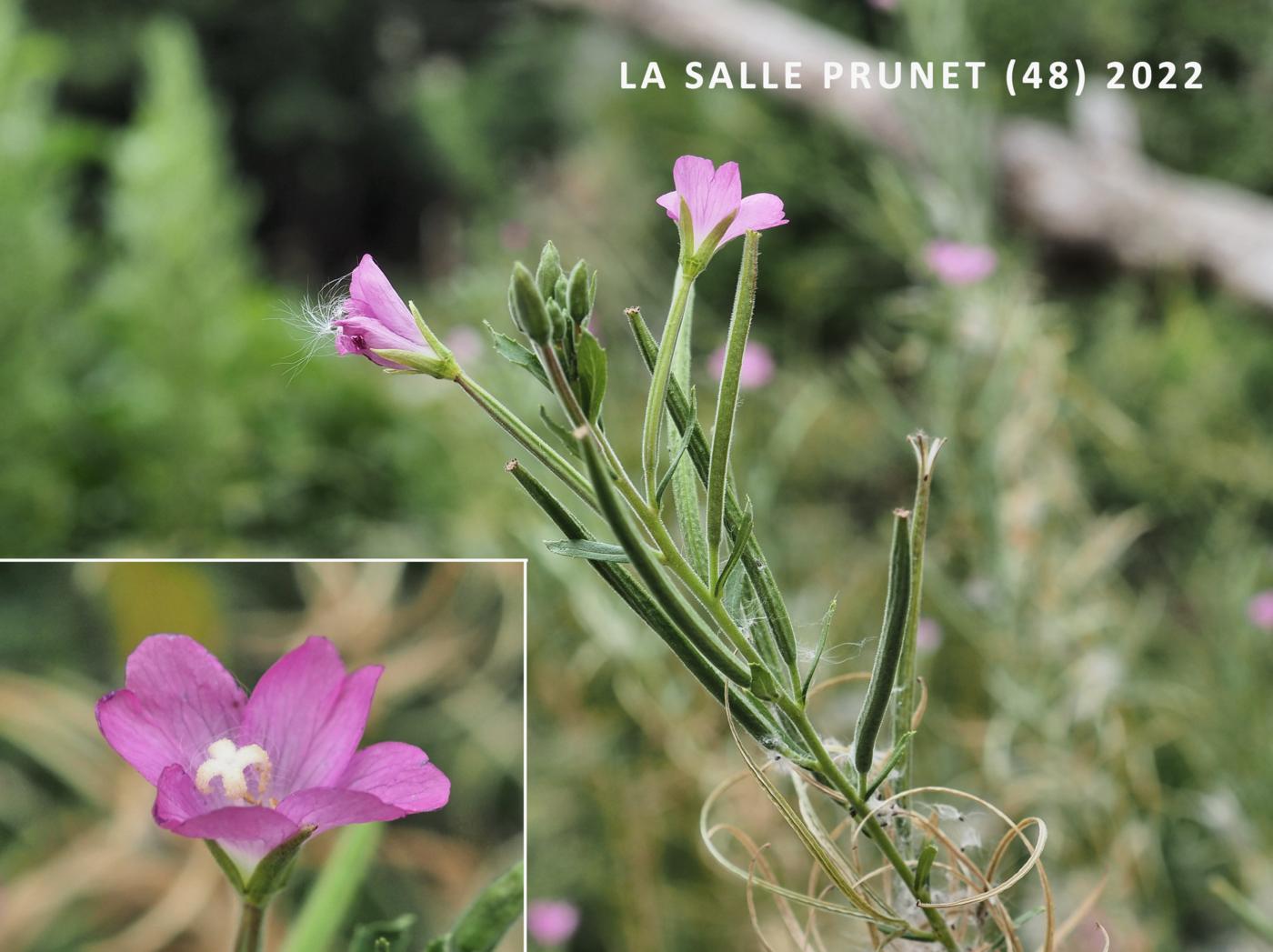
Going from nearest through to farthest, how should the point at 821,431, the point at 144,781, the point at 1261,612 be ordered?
the point at 144,781 < the point at 1261,612 < the point at 821,431

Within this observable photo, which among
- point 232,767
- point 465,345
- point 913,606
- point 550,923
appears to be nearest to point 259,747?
point 232,767

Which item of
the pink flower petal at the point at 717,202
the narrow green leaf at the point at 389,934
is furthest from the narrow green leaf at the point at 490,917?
the pink flower petal at the point at 717,202

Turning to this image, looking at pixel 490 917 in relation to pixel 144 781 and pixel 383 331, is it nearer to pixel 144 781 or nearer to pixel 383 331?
pixel 383 331

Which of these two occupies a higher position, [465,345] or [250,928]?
[250,928]

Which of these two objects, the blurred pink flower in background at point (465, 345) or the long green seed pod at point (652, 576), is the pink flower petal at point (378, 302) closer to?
the long green seed pod at point (652, 576)

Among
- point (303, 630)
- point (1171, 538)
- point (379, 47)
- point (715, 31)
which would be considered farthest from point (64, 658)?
point (379, 47)

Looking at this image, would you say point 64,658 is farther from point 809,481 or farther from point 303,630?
point 809,481

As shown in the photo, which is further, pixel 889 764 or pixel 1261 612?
pixel 1261 612

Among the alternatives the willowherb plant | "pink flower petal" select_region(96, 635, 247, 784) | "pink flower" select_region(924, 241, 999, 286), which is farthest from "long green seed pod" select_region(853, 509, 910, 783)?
"pink flower" select_region(924, 241, 999, 286)
